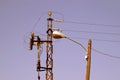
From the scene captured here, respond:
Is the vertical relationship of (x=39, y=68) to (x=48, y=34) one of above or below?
below

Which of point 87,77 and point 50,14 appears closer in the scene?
point 87,77

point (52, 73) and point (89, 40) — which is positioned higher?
point (89, 40)

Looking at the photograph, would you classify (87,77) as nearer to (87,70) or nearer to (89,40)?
(87,70)

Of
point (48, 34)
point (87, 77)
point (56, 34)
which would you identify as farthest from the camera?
point (48, 34)

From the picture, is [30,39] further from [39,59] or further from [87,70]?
[87,70]

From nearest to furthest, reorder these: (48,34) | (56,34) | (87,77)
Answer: (87,77)
(56,34)
(48,34)

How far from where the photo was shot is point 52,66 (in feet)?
120

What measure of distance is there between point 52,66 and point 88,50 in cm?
1979

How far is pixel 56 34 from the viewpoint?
18.5 meters

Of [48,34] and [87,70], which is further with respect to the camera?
[48,34]


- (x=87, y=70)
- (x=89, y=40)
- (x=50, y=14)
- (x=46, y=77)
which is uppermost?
(x=50, y=14)

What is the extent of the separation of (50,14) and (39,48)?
357 cm

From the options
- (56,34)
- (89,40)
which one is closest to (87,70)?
(89,40)

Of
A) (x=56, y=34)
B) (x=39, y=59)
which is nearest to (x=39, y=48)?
(x=39, y=59)
